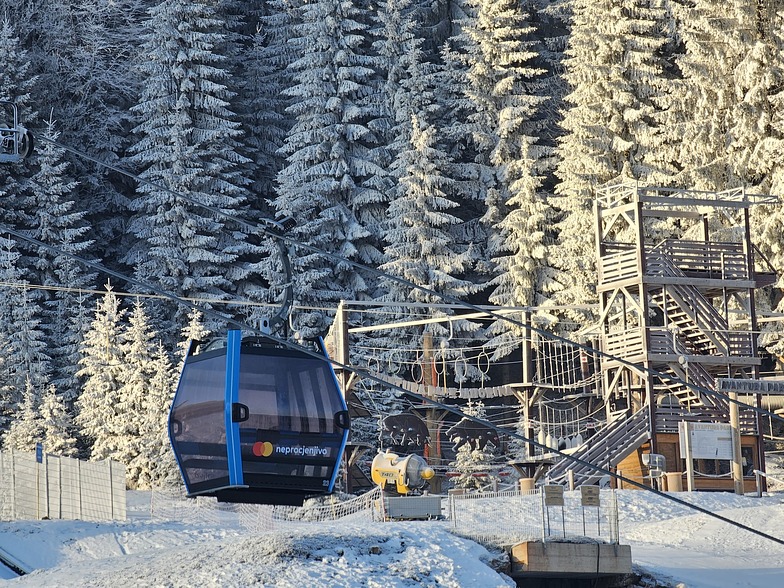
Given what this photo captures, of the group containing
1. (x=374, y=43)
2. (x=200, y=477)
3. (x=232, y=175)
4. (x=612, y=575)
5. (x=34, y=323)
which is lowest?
(x=612, y=575)

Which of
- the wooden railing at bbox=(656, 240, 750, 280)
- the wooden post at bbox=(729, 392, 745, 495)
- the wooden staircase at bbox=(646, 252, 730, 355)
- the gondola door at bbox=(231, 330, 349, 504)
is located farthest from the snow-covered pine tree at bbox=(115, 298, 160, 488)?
the gondola door at bbox=(231, 330, 349, 504)

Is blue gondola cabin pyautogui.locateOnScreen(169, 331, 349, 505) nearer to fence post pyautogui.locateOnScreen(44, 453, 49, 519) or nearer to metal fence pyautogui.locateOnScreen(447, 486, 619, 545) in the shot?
metal fence pyautogui.locateOnScreen(447, 486, 619, 545)

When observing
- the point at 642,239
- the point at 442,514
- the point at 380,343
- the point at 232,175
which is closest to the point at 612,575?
the point at 442,514

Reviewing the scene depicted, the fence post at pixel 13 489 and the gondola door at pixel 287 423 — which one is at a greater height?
the gondola door at pixel 287 423

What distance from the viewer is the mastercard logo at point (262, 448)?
17594 mm

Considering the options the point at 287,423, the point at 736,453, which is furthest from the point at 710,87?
the point at 287,423

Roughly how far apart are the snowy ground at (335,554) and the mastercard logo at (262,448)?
318 centimetres

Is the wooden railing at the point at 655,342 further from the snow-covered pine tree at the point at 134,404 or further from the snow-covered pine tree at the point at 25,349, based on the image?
the snow-covered pine tree at the point at 25,349

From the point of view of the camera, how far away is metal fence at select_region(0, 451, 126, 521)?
2995 cm

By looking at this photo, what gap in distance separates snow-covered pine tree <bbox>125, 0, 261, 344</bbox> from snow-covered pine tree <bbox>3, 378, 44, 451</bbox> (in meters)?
8.44

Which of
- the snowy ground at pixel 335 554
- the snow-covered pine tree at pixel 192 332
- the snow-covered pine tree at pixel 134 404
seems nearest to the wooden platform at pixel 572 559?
the snowy ground at pixel 335 554

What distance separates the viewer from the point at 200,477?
A: 1791cm

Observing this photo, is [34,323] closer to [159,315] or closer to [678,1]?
[159,315]

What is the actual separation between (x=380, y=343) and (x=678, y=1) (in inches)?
657
